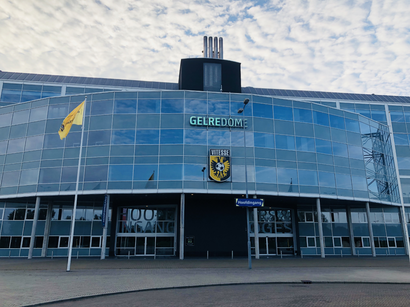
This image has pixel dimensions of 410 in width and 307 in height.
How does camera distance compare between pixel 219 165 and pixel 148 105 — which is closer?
pixel 219 165

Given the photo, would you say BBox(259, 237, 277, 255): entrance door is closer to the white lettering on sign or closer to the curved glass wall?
the curved glass wall

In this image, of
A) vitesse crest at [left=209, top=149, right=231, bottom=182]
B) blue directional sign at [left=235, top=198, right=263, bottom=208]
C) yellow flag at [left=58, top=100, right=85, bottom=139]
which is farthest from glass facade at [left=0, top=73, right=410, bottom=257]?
yellow flag at [left=58, top=100, right=85, bottom=139]

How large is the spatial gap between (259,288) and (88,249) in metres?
27.7

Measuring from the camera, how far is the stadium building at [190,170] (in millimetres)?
31156

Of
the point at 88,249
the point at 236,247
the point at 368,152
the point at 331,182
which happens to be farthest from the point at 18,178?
the point at 368,152

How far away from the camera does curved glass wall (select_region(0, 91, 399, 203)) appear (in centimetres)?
3095

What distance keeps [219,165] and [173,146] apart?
4.91 meters

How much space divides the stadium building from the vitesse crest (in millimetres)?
101

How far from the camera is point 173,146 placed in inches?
1234

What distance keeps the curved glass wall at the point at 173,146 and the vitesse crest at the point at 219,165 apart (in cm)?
56

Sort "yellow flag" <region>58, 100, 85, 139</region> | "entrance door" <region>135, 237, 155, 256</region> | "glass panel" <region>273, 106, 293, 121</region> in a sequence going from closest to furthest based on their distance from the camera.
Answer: "yellow flag" <region>58, 100, 85, 139</region> < "glass panel" <region>273, 106, 293, 121</region> < "entrance door" <region>135, 237, 155, 256</region>

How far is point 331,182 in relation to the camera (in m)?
34.0

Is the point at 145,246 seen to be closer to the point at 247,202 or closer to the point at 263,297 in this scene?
the point at 247,202

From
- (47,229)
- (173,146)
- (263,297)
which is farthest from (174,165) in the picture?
(263,297)
